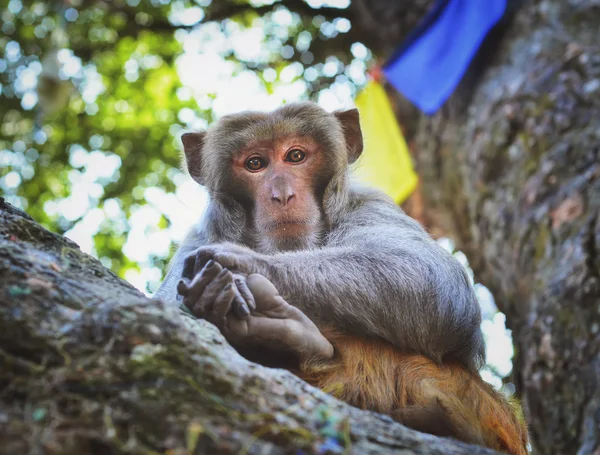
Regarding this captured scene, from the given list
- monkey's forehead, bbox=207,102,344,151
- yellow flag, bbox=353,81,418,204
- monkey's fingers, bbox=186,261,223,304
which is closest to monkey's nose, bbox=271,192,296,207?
monkey's forehead, bbox=207,102,344,151

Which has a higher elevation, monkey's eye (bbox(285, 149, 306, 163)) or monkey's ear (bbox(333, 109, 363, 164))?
monkey's ear (bbox(333, 109, 363, 164))

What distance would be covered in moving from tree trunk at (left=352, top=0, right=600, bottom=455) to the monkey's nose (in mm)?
1797

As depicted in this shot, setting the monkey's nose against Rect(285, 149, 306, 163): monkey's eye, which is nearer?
the monkey's nose

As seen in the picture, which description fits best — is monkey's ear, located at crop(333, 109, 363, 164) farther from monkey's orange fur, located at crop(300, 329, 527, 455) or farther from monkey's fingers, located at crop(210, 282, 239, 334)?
monkey's fingers, located at crop(210, 282, 239, 334)

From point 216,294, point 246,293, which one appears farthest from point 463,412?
point 216,294

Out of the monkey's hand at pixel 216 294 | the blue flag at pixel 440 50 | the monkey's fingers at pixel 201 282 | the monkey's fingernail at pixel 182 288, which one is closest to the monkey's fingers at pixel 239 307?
the monkey's hand at pixel 216 294

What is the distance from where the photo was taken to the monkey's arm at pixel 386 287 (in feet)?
12.7

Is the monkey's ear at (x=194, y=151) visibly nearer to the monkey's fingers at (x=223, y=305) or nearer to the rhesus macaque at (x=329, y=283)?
the rhesus macaque at (x=329, y=283)

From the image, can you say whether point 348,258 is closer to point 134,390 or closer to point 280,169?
point 280,169

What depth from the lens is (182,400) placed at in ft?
7.14

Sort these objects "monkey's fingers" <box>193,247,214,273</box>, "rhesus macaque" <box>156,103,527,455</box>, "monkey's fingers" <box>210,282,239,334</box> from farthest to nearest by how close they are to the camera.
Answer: "monkey's fingers" <box>193,247,214,273</box> < "rhesus macaque" <box>156,103,527,455</box> < "monkey's fingers" <box>210,282,239,334</box>

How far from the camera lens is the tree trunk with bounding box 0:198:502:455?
2.01m

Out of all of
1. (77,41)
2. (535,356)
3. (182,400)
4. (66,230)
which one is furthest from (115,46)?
(182,400)

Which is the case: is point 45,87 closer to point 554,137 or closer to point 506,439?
point 554,137
